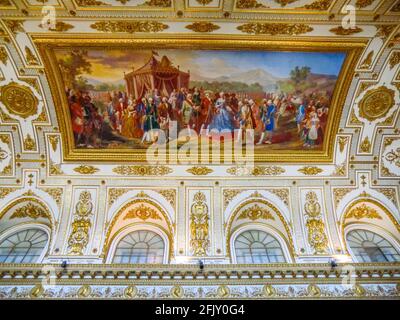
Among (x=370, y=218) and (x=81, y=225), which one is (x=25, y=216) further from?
(x=370, y=218)

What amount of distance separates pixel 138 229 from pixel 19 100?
6688 millimetres

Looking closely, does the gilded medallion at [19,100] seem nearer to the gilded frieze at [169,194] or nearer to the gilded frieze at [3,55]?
the gilded frieze at [3,55]

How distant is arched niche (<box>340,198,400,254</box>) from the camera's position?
41.9ft

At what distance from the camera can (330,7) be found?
33.3 ft

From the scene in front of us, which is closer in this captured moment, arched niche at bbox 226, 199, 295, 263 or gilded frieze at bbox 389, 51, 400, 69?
gilded frieze at bbox 389, 51, 400, 69

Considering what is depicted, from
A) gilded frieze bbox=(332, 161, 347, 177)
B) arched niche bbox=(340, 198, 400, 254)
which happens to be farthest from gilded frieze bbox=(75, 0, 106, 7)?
arched niche bbox=(340, 198, 400, 254)

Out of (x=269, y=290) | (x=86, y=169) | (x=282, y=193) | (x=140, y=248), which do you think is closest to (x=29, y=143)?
(x=86, y=169)

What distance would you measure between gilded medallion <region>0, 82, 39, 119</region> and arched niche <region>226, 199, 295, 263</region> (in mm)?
8698

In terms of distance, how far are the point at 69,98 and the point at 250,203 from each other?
8.18 meters

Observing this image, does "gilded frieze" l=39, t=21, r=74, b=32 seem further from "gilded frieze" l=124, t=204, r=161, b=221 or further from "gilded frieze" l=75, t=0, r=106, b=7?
"gilded frieze" l=124, t=204, r=161, b=221

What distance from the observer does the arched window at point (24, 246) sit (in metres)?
11.8

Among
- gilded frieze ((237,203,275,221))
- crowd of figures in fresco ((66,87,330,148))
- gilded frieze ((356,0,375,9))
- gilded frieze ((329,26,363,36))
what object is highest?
gilded frieze ((329,26,363,36))

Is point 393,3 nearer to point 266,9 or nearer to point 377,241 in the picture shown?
point 266,9
